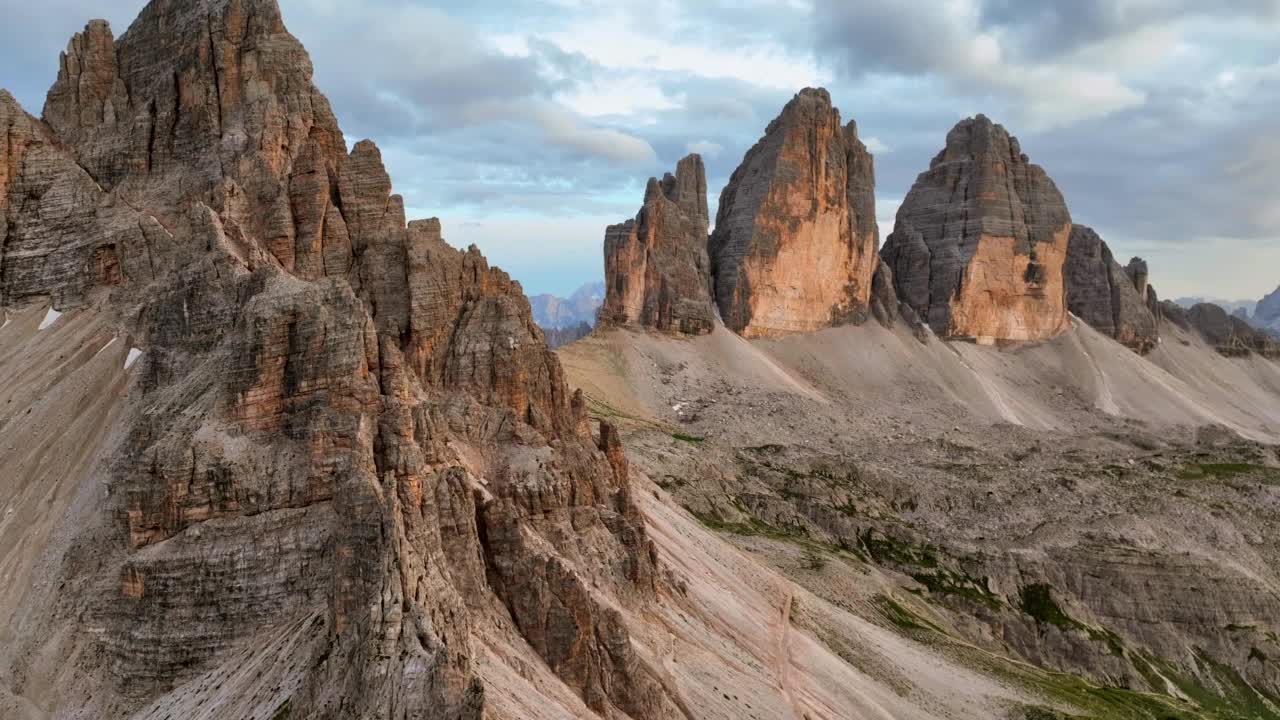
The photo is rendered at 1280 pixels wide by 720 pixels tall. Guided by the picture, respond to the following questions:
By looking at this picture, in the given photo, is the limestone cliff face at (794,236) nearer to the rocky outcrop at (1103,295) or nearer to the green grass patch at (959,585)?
the rocky outcrop at (1103,295)

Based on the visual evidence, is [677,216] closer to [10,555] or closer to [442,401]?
[442,401]

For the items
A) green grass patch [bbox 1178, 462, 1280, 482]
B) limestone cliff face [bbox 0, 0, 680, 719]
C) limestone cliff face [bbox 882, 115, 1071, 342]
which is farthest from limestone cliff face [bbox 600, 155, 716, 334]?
limestone cliff face [bbox 0, 0, 680, 719]

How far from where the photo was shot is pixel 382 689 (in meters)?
21.4

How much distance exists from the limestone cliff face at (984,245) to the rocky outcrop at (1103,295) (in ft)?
43.7

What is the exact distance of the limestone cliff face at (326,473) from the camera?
24734mm

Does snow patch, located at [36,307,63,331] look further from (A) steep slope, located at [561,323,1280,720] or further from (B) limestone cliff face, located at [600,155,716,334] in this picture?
(B) limestone cliff face, located at [600,155,716,334]

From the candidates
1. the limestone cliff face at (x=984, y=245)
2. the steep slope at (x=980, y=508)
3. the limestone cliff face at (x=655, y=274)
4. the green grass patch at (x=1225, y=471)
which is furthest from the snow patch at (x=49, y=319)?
the limestone cliff face at (x=984, y=245)

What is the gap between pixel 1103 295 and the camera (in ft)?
614

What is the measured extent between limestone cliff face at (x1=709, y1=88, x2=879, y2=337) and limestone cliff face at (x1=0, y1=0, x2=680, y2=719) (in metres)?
101

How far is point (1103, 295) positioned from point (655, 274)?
324 ft

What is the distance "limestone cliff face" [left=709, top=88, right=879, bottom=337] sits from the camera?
14700cm

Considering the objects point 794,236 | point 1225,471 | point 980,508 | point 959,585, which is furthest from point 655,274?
point 959,585

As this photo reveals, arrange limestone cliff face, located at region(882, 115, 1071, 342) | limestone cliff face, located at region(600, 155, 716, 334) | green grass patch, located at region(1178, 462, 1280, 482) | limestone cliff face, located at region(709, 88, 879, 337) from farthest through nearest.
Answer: limestone cliff face, located at region(882, 115, 1071, 342) → limestone cliff face, located at region(709, 88, 879, 337) → limestone cliff face, located at region(600, 155, 716, 334) → green grass patch, located at region(1178, 462, 1280, 482)

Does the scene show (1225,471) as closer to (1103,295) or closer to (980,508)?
(980,508)
